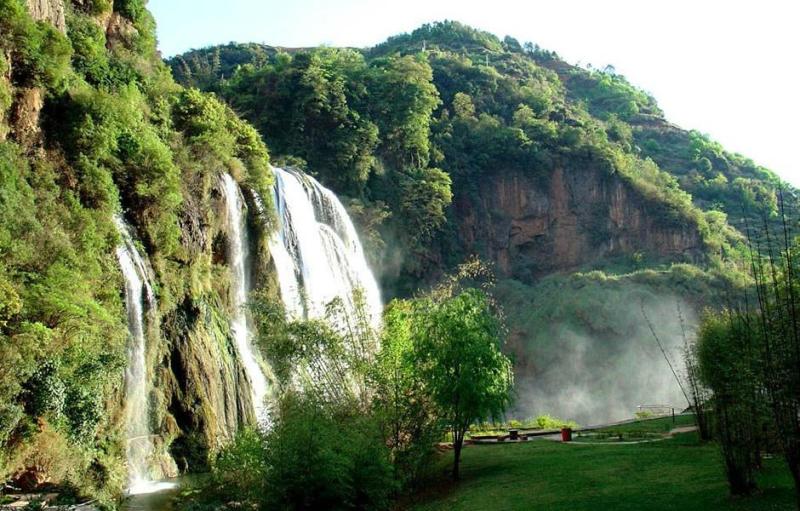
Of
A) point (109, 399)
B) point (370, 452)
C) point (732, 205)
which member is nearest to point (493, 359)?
point (370, 452)

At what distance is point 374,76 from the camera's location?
2773 inches

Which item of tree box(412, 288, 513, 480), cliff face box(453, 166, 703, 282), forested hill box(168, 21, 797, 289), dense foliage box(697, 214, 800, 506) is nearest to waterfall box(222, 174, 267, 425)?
tree box(412, 288, 513, 480)

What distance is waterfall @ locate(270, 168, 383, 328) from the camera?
39.2 metres

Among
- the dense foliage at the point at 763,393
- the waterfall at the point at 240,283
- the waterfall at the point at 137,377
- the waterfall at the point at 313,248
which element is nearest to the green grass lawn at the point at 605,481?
the dense foliage at the point at 763,393

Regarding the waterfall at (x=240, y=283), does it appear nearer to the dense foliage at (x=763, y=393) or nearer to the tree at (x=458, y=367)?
the tree at (x=458, y=367)

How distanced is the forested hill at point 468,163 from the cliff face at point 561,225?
5.3 inches

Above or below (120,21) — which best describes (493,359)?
below

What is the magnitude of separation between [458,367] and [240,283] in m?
15.4

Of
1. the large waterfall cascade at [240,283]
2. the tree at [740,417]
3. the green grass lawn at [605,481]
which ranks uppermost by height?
the large waterfall cascade at [240,283]

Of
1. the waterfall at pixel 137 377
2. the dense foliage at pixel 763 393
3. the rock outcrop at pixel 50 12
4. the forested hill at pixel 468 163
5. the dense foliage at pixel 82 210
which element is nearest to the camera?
the dense foliage at pixel 763 393

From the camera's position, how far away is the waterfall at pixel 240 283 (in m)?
33.5

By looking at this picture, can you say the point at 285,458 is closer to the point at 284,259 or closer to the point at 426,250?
the point at 284,259

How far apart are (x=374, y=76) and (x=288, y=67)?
368 inches

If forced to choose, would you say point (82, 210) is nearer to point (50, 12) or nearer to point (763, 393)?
point (50, 12)
